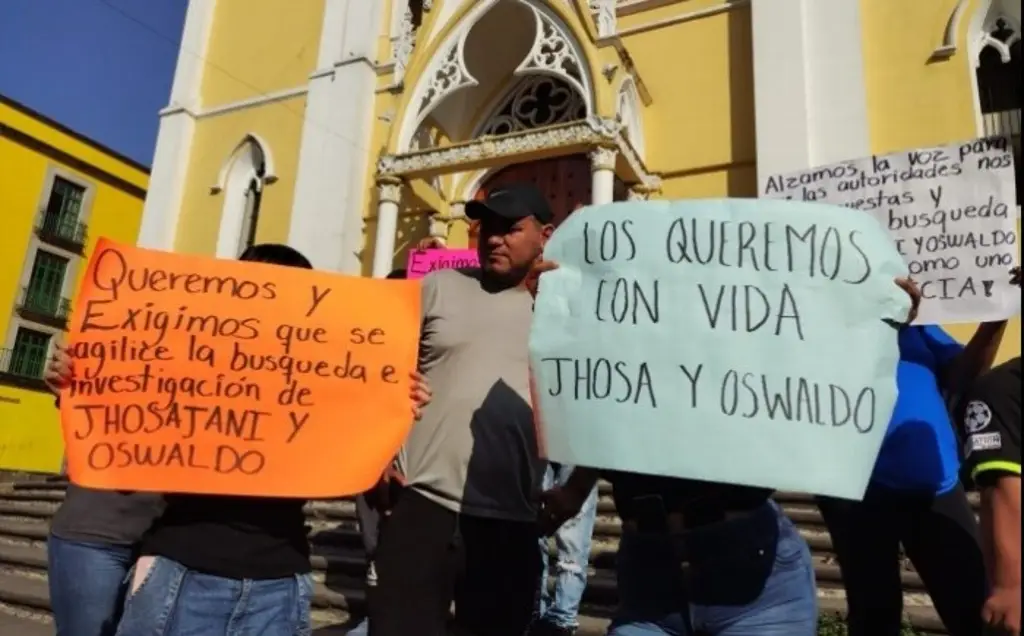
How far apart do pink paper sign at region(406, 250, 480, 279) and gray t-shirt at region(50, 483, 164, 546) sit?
4736 millimetres

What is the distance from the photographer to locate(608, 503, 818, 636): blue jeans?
6.22 ft

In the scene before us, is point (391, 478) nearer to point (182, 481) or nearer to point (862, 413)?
point (182, 481)

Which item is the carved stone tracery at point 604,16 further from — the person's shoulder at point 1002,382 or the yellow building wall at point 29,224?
the yellow building wall at point 29,224

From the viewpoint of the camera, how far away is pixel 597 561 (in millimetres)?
5402

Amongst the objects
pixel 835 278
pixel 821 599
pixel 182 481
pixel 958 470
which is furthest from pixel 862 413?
pixel 821 599

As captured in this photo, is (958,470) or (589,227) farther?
(958,470)

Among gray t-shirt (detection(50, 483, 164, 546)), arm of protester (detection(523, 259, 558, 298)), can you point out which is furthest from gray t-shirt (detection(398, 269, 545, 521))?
gray t-shirt (detection(50, 483, 164, 546))

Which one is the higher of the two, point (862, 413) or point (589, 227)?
point (589, 227)

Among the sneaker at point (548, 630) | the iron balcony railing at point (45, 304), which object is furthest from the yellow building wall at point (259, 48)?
the iron balcony railing at point (45, 304)

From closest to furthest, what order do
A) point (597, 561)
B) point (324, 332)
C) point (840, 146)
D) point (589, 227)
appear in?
point (589, 227) → point (324, 332) → point (597, 561) → point (840, 146)

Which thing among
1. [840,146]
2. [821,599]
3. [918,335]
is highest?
[840,146]

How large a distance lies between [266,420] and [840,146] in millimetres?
8785

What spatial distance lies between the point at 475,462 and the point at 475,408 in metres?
0.17

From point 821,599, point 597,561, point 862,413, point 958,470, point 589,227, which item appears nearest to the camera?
point 862,413
